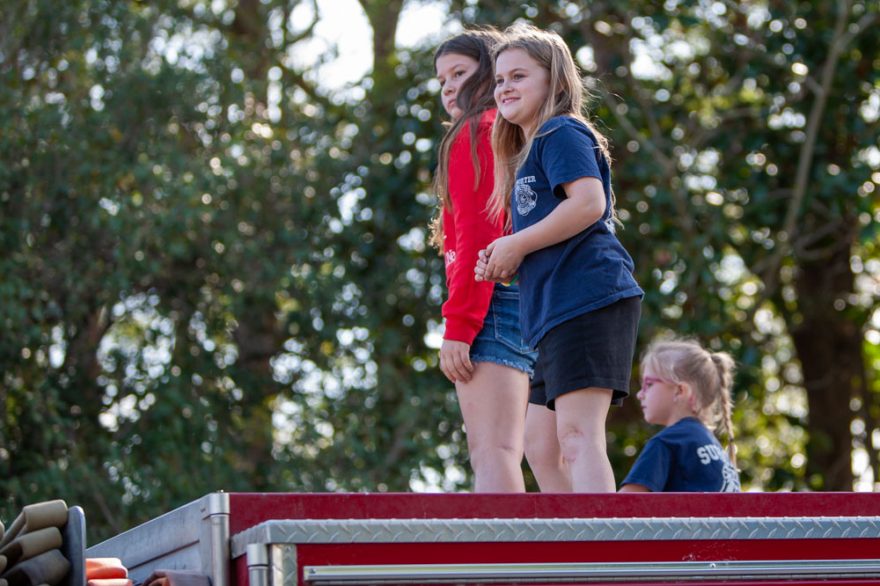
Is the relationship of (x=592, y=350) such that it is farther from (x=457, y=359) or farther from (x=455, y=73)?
(x=455, y=73)

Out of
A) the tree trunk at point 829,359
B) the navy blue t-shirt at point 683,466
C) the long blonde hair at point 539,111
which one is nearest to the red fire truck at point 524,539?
the long blonde hair at point 539,111

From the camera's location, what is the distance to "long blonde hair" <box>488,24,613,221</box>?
3602mm

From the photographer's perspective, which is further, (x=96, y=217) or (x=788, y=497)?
(x=96, y=217)

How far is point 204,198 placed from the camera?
8.20 metres

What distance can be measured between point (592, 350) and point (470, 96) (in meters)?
0.99

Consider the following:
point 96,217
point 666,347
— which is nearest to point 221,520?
point 666,347

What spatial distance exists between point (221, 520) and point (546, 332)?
1.16m

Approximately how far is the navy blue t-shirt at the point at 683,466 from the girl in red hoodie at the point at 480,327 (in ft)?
2.06

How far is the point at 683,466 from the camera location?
167 inches

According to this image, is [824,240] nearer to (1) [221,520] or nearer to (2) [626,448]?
(2) [626,448]

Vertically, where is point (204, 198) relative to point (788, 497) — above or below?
above

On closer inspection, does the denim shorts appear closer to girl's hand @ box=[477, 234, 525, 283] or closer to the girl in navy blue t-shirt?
the girl in navy blue t-shirt

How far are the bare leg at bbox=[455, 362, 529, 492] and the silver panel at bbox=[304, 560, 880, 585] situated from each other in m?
1.09

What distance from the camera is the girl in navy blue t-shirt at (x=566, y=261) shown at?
11.0 ft
